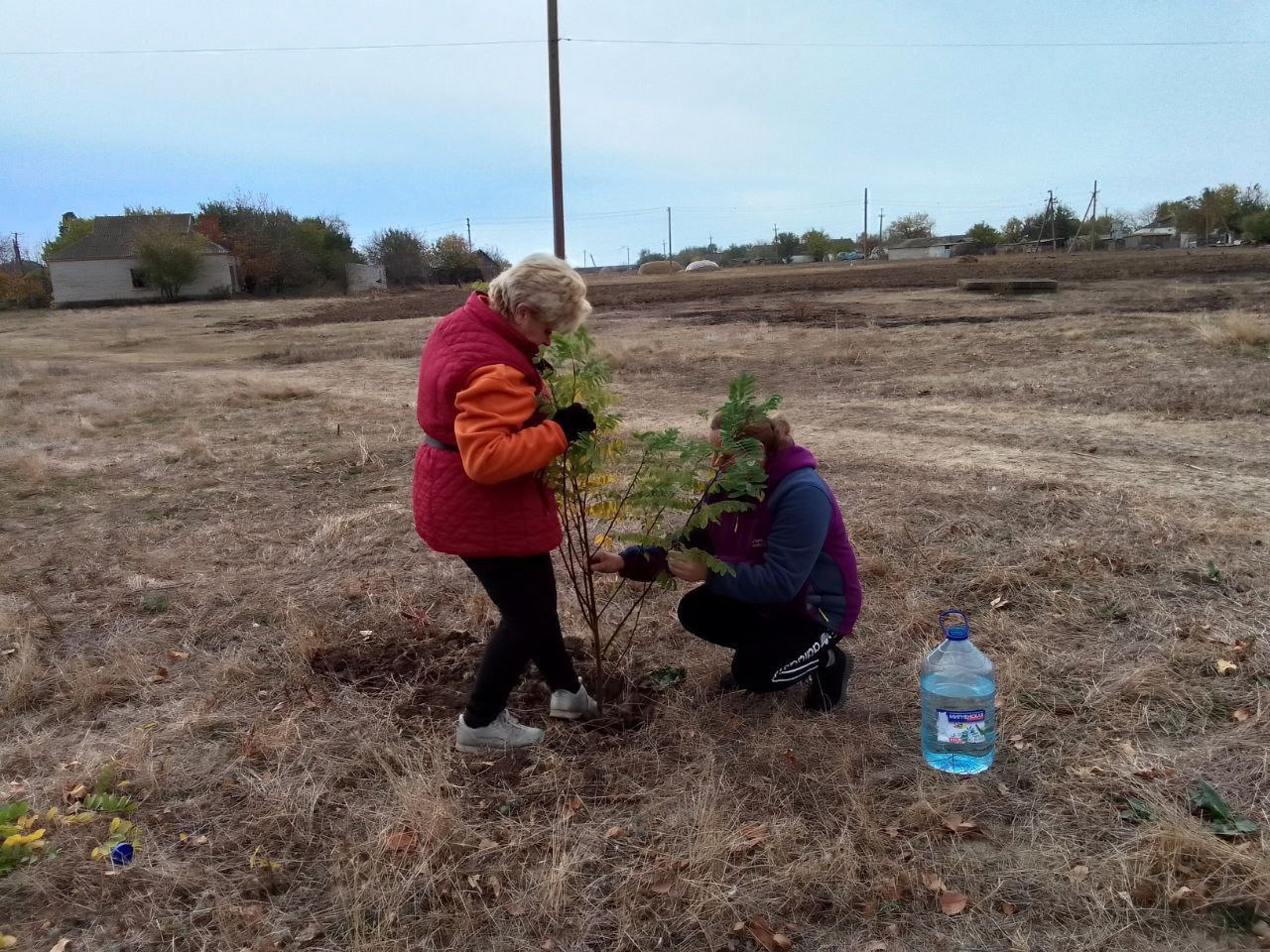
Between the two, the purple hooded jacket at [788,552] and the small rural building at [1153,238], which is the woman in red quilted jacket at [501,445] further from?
the small rural building at [1153,238]

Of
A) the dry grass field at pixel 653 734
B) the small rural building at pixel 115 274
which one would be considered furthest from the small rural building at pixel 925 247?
the dry grass field at pixel 653 734

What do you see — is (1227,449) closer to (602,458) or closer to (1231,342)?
(1231,342)

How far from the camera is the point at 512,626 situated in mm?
2912

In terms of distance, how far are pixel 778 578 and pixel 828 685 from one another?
609 mm

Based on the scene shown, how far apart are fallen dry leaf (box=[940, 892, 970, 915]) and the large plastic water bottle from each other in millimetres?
617

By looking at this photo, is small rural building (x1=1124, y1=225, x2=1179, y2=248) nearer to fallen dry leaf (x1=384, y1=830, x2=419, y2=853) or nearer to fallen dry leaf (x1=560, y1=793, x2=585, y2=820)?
fallen dry leaf (x1=560, y1=793, x2=585, y2=820)

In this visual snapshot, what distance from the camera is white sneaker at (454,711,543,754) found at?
311 centimetres

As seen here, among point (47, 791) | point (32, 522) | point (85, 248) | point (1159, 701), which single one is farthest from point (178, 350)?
point (85, 248)

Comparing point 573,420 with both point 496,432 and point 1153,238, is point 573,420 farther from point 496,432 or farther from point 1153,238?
point 1153,238

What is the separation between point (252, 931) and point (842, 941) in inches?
61.4

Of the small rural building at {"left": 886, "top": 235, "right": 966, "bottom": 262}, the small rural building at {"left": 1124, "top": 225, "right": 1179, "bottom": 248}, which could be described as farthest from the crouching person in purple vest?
the small rural building at {"left": 886, "top": 235, "right": 966, "bottom": 262}

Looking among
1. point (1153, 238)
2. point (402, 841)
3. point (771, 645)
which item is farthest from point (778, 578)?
point (1153, 238)

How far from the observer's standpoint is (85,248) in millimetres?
51969

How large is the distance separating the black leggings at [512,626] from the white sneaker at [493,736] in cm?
3
